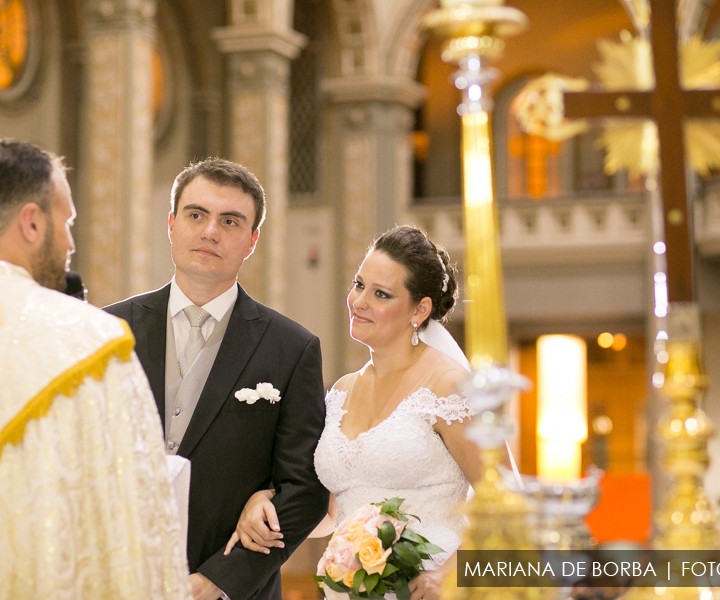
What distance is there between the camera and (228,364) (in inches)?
142

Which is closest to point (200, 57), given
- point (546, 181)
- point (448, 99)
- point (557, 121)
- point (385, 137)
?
point (385, 137)

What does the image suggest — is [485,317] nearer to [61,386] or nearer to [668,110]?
[668,110]

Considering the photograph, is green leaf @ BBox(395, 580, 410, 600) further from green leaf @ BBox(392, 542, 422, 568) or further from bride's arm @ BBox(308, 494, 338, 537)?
bride's arm @ BBox(308, 494, 338, 537)

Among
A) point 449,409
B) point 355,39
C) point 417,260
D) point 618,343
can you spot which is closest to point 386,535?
point 449,409

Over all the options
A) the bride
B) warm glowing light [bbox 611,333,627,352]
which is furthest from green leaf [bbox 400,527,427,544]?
warm glowing light [bbox 611,333,627,352]

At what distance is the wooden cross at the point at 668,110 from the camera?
2.22 m

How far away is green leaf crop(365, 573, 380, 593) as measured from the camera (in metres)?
3.11

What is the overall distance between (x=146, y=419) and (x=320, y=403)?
1115mm

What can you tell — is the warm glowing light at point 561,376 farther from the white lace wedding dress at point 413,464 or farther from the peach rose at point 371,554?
the peach rose at point 371,554

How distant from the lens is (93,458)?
8.78 ft

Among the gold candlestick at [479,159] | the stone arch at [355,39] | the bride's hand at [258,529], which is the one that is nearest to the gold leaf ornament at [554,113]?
the gold candlestick at [479,159]

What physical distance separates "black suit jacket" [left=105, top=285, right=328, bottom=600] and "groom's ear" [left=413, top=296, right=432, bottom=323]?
39 centimetres

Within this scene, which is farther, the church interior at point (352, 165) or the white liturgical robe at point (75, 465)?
the church interior at point (352, 165)

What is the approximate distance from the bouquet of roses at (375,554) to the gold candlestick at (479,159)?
133 centimetres
